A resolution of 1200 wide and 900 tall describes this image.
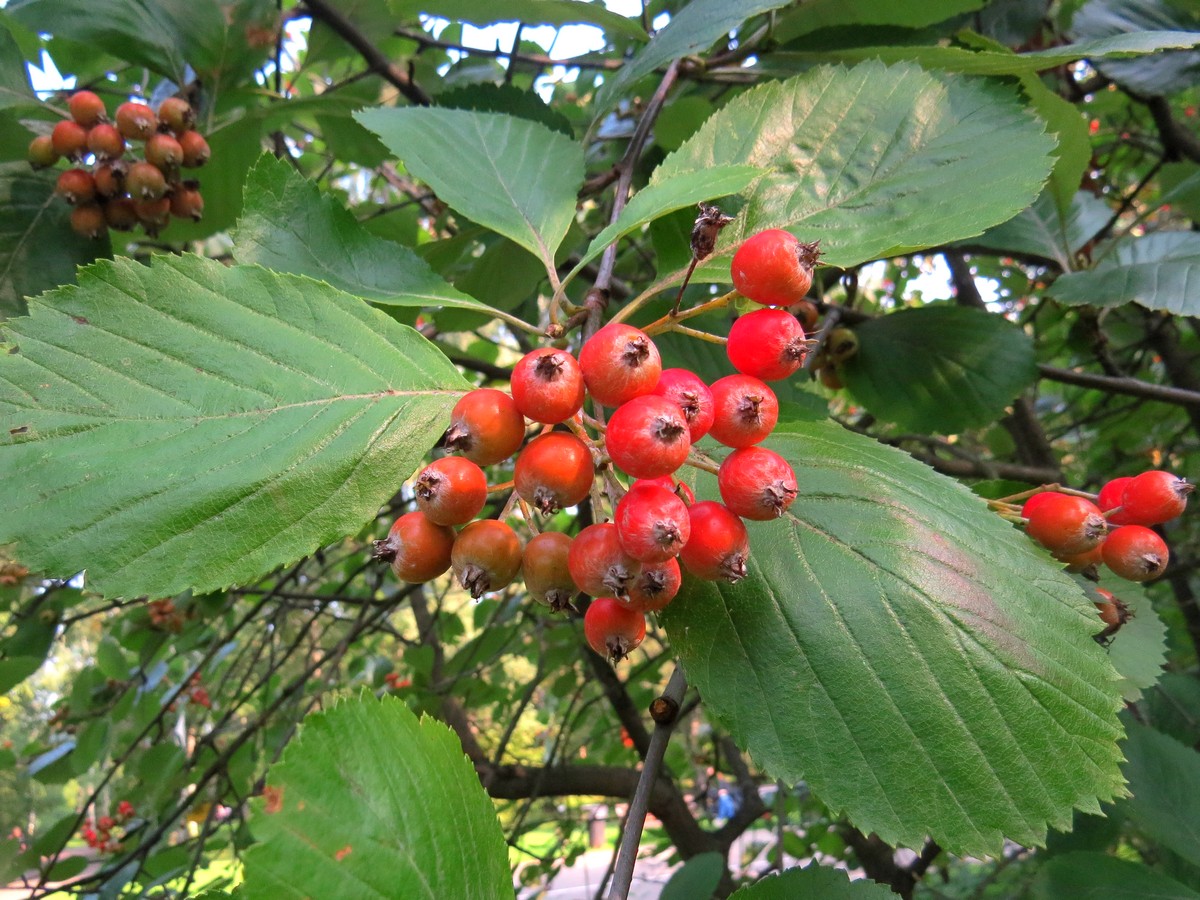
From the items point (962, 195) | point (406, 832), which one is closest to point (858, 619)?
point (406, 832)

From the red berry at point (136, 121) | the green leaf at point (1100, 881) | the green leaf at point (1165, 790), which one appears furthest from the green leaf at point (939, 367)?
the red berry at point (136, 121)

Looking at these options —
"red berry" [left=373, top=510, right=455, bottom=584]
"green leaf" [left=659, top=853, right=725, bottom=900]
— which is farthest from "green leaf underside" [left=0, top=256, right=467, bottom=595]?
"green leaf" [left=659, top=853, right=725, bottom=900]

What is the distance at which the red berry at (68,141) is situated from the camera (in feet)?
7.08

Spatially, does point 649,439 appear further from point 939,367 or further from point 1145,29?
point 1145,29

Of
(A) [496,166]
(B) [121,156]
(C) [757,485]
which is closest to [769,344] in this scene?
(C) [757,485]

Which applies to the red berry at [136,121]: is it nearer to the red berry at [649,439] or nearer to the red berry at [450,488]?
the red berry at [450,488]

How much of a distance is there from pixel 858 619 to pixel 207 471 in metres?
0.84

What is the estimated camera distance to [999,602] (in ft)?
3.47

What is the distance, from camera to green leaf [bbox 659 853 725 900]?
6.91 ft

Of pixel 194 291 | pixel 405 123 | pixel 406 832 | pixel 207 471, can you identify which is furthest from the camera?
pixel 405 123

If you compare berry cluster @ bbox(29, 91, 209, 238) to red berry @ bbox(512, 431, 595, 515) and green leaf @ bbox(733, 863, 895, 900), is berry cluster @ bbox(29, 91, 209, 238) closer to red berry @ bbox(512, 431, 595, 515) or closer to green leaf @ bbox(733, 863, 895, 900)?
red berry @ bbox(512, 431, 595, 515)

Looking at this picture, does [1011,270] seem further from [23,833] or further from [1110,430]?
[23,833]

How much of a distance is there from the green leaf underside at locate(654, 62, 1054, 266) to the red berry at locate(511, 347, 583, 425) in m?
0.49

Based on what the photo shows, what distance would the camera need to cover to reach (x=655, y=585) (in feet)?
3.18
